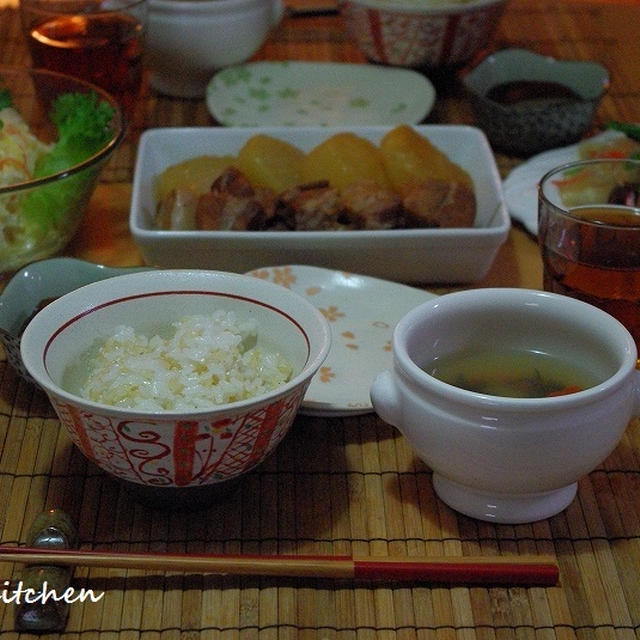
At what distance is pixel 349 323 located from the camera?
1319 mm

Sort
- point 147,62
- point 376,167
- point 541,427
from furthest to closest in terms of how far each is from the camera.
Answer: point 147,62, point 376,167, point 541,427

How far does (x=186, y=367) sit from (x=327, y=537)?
0.76ft

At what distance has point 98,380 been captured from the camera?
980 mm

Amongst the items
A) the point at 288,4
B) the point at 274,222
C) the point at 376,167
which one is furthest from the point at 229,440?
the point at 288,4

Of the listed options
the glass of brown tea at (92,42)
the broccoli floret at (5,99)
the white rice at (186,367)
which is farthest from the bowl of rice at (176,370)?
the glass of brown tea at (92,42)

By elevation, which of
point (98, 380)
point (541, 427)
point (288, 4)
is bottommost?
point (288, 4)

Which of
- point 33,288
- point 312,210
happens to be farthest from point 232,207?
point 33,288

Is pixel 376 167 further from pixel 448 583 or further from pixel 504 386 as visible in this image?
pixel 448 583

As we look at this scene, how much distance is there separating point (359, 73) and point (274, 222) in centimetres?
74

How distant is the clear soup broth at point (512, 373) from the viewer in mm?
988

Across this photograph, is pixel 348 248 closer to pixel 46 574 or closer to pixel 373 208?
pixel 373 208

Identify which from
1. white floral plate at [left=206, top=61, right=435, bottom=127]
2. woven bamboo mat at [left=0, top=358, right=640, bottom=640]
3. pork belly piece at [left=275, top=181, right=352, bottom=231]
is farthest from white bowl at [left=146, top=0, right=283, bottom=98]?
woven bamboo mat at [left=0, top=358, right=640, bottom=640]

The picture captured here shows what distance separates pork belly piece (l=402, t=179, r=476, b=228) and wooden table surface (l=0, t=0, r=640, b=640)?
0.40m

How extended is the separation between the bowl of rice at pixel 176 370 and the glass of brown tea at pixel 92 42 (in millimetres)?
820
